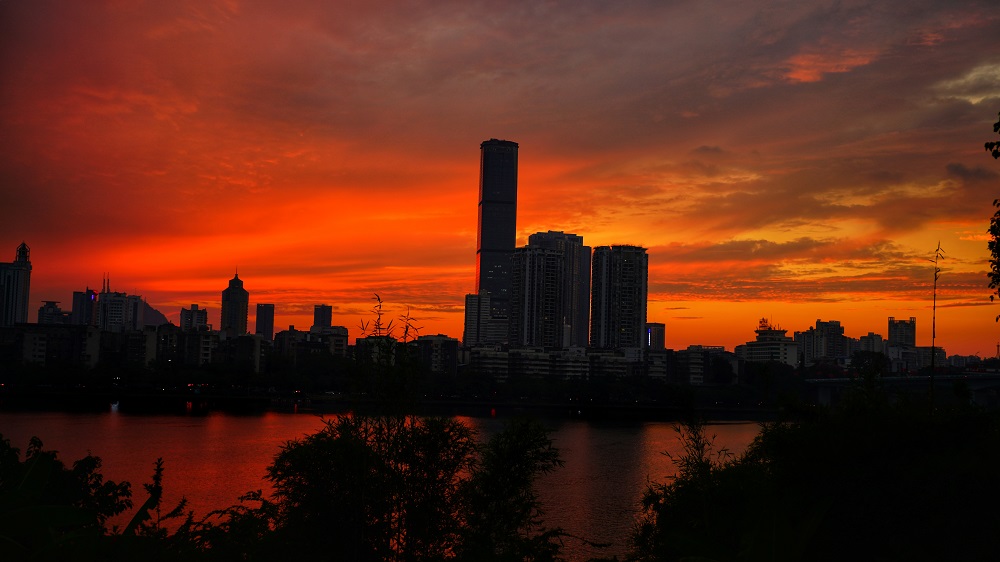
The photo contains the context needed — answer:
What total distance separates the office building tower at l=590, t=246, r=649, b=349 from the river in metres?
109

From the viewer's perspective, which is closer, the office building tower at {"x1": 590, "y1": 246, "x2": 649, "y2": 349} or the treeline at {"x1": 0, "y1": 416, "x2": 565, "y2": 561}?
the treeline at {"x1": 0, "y1": 416, "x2": 565, "y2": 561}

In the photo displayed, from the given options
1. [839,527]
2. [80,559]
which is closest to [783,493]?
[839,527]

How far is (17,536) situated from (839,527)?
A: 891 cm

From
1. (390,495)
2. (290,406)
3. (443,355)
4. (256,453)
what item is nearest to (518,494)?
(390,495)

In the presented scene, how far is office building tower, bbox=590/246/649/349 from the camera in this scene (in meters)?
181

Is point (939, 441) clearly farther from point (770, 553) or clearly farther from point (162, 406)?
Result: point (162, 406)

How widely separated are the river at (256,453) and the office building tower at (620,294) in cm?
10881

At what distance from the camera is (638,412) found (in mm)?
83625

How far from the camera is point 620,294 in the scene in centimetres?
18162

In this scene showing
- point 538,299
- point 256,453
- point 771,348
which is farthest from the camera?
point 538,299

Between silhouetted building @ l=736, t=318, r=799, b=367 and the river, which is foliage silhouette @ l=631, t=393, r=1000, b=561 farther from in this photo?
silhouetted building @ l=736, t=318, r=799, b=367

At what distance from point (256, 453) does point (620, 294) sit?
143116 millimetres

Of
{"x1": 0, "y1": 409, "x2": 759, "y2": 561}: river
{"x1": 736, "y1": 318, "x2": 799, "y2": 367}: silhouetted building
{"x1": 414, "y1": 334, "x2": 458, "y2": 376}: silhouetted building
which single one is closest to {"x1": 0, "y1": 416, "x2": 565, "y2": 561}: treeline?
{"x1": 0, "y1": 409, "x2": 759, "y2": 561}: river

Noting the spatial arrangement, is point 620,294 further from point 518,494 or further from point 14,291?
point 518,494
